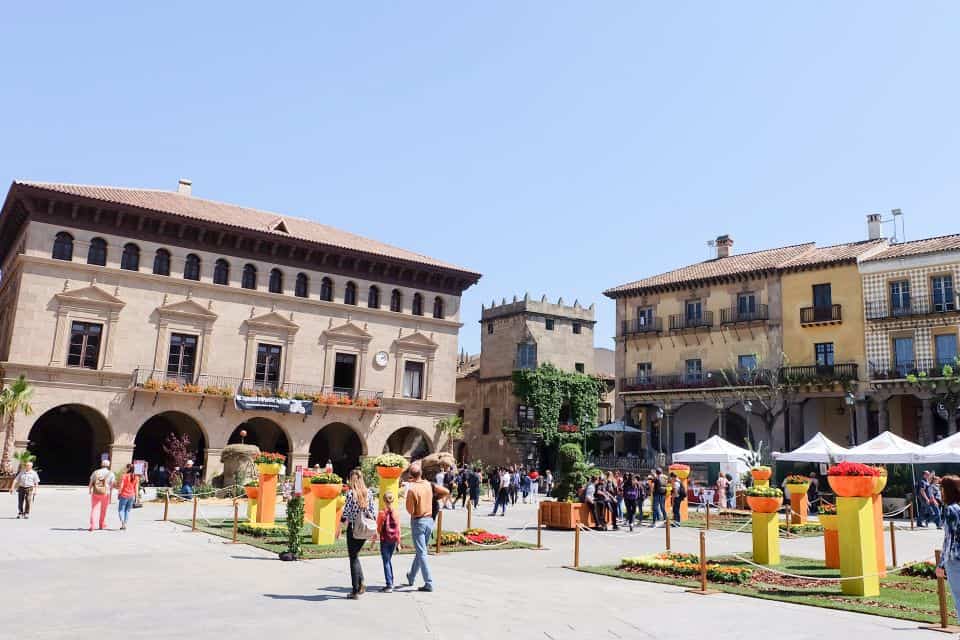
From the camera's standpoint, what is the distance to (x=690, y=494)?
2817 cm

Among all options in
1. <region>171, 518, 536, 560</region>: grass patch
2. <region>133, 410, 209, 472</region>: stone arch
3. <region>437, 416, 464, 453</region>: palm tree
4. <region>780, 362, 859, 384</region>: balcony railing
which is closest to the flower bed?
<region>171, 518, 536, 560</region>: grass patch

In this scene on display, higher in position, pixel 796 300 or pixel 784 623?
pixel 796 300

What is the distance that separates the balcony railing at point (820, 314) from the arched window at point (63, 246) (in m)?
34.9

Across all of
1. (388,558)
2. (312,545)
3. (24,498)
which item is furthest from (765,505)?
(24,498)

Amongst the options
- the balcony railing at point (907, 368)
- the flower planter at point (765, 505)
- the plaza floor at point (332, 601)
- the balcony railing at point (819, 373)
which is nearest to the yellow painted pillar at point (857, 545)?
the plaza floor at point (332, 601)

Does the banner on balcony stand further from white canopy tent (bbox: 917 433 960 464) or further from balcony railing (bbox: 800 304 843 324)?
balcony railing (bbox: 800 304 843 324)

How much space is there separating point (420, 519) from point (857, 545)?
244 inches

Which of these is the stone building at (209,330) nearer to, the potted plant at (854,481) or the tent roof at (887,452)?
the tent roof at (887,452)

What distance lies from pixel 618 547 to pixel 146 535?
32.6 ft

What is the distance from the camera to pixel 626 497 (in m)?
21.0

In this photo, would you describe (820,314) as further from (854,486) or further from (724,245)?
(854,486)

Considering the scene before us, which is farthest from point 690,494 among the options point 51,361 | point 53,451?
point 53,451

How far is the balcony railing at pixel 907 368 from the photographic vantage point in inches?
1384

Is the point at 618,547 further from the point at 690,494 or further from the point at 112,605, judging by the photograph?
the point at 690,494
